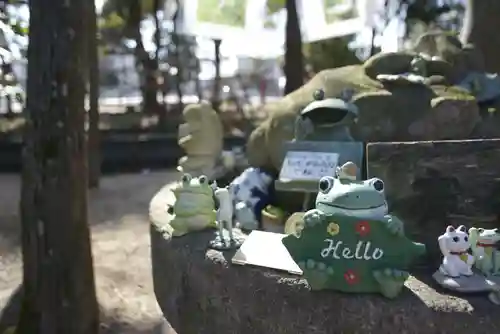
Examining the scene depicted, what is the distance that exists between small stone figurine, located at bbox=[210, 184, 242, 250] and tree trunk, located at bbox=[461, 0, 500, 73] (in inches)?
119

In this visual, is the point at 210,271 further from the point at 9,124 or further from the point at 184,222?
the point at 9,124

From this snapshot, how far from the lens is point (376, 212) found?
202 cm

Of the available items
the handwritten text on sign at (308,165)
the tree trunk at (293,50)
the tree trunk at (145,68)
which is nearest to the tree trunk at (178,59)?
the tree trunk at (145,68)

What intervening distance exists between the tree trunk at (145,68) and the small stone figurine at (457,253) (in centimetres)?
1042

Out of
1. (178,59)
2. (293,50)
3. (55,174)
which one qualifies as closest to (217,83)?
(178,59)

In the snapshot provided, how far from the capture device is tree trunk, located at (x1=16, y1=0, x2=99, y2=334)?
2891 mm

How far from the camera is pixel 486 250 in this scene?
2.12m

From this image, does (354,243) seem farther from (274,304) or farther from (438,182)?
(438,182)

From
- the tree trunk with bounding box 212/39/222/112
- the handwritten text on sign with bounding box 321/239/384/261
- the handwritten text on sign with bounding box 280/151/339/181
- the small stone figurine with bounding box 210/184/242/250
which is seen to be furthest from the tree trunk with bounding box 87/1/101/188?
the handwritten text on sign with bounding box 321/239/384/261

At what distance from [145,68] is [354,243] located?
10692 millimetres

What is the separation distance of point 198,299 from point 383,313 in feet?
2.77

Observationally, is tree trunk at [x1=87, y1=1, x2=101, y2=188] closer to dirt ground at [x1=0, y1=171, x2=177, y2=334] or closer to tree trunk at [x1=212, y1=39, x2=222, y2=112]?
dirt ground at [x1=0, y1=171, x2=177, y2=334]

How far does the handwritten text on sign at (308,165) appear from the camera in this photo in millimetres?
3168

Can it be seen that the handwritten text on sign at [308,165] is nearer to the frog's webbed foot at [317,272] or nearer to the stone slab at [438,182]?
the stone slab at [438,182]
